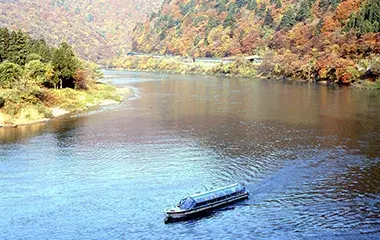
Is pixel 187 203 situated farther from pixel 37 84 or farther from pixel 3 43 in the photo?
pixel 3 43

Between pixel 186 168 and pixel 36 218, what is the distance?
11.1m

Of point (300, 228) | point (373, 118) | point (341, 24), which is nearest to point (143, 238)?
point (300, 228)

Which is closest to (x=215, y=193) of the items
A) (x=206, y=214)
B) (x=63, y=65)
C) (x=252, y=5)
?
(x=206, y=214)

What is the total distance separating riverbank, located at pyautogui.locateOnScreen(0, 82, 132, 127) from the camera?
4688 cm

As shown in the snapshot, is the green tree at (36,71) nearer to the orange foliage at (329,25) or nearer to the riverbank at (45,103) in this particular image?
the riverbank at (45,103)

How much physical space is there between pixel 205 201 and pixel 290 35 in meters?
107

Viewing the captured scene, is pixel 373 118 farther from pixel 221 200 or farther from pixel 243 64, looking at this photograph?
Answer: pixel 243 64

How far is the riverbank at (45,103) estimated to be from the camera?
46875 millimetres

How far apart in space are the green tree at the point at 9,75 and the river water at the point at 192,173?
31.6 ft

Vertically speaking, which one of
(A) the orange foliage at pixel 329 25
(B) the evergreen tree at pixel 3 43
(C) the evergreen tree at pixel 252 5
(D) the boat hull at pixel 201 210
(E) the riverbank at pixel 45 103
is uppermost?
(C) the evergreen tree at pixel 252 5

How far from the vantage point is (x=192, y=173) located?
29.4m

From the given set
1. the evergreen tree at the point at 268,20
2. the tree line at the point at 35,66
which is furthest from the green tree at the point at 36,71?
the evergreen tree at the point at 268,20

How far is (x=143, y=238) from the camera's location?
20.6 metres

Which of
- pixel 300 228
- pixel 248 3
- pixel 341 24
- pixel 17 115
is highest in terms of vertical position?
pixel 248 3
